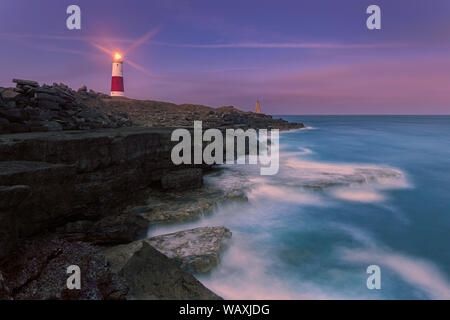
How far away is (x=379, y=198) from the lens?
8070 mm

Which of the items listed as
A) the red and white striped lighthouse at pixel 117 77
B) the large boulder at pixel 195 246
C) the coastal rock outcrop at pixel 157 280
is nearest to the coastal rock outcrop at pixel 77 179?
the large boulder at pixel 195 246

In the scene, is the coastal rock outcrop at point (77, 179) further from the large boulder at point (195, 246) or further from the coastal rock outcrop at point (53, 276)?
the large boulder at point (195, 246)

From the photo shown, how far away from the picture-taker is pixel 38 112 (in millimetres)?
7363

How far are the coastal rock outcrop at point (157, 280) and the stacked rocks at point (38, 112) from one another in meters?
4.62

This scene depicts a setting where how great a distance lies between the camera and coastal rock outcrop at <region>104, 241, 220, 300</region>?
3191 mm

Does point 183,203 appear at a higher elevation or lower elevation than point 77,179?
lower

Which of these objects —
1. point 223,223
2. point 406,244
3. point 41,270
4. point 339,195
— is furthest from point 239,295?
point 339,195

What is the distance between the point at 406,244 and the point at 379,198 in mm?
2565

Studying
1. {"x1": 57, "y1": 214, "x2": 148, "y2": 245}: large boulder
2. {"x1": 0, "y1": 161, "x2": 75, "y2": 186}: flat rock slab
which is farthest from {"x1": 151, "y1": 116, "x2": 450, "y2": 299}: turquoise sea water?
{"x1": 0, "y1": 161, "x2": 75, "y2": 186}: flat rock slab

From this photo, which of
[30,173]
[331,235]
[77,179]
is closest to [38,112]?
[77,179]

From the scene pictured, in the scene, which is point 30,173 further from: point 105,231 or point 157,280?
point 157,280

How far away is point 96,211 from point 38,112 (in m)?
3.90

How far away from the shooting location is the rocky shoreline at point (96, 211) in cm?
322
